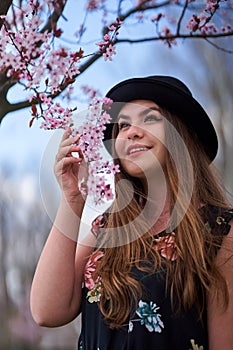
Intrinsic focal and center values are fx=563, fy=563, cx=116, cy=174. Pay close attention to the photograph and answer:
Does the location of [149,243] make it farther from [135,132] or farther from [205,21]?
[205,21]

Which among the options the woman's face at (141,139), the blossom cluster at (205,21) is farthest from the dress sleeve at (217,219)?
the blossom cluster at (205,21)

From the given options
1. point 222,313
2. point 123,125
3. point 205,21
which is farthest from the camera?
point 205,21

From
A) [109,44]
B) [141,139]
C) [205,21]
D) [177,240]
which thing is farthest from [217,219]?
[205,21]

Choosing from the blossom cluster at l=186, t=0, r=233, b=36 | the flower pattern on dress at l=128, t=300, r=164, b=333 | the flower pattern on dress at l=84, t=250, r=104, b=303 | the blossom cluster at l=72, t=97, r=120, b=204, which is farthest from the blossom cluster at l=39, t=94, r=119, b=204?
the blossom cluster at l=186, t=0, r=233, b=36

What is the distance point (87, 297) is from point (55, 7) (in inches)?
25.4

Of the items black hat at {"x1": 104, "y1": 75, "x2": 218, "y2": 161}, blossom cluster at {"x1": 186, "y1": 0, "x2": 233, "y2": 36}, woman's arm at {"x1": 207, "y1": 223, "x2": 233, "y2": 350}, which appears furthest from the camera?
blossom cluster at {"x1": 186, "y1": 0, "x2": 233, "y2": 36}

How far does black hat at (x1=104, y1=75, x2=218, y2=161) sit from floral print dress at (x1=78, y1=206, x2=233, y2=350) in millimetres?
152

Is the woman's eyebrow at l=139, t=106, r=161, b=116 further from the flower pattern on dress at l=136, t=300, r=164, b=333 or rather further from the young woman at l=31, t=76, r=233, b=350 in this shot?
the flower pattern on dress at l=136, t=300, r=164, b=333

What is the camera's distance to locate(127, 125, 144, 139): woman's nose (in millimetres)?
978

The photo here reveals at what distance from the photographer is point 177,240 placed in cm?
95

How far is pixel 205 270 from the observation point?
906mm

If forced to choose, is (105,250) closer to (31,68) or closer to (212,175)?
(212,175)

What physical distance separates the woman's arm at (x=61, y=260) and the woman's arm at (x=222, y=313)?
246mm

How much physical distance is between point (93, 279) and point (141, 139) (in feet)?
0.86
